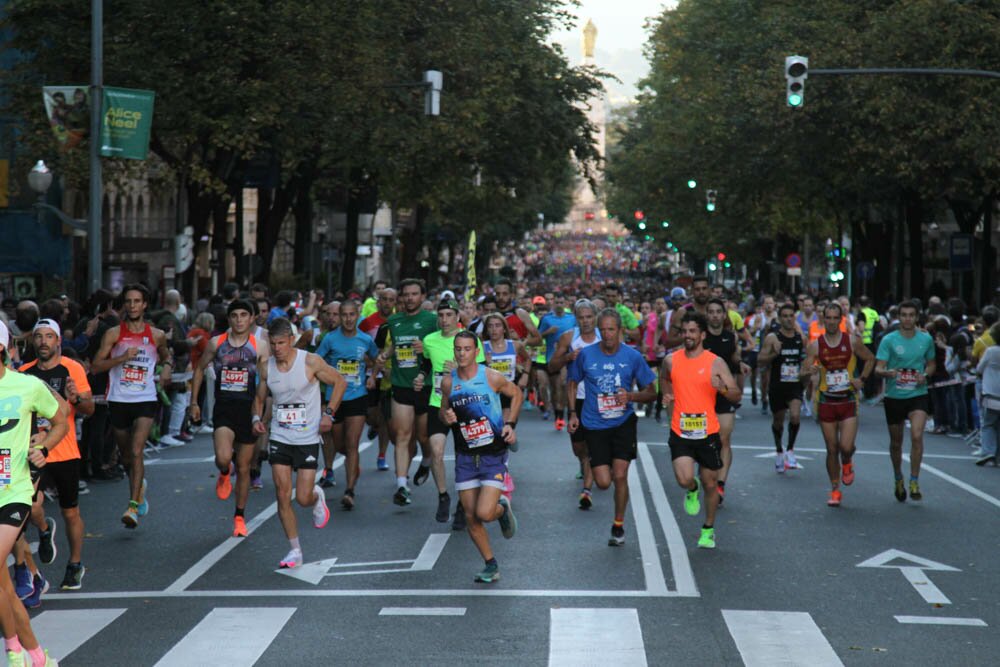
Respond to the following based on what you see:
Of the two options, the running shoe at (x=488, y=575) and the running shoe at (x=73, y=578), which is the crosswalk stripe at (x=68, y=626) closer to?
the running shoe at (x=73, y=578)

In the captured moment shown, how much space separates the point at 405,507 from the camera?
49.9 ft

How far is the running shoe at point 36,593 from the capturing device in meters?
10.5

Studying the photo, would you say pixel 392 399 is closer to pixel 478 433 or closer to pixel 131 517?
pixel 131 517

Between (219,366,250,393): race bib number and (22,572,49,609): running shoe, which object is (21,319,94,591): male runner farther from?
(219,366,250,393): race bib number

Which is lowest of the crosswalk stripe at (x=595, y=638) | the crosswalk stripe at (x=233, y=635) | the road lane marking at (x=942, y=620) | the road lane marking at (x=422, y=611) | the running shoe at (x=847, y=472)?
the crosswalk stripe at (x=233, y=635)

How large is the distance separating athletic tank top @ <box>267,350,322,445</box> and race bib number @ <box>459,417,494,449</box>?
127 cm

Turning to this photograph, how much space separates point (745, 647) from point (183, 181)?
25.2m

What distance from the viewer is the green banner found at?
23328mm

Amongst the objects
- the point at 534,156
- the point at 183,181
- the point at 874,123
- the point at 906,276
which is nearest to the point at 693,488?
the point at 183,181

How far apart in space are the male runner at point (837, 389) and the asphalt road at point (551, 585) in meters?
0.44

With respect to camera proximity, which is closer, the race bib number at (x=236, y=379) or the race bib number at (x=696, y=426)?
the race bib number at (x=696, y=426)

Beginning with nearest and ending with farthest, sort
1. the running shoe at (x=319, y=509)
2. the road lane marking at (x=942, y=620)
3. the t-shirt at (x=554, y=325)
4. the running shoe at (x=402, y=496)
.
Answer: the road lane marking at (x=942, y=620)
the running shoe at (x=319, y=509)
the running shoe at (x=402, y=496)
the t-shirt at (x=554, y=325)

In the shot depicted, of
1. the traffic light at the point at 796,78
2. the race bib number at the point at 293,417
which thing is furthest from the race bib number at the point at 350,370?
the traffic light at the point at 796,78

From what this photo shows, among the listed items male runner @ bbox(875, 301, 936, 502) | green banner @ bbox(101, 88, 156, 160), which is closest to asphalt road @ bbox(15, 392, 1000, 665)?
male runner @ bbox(875, 301, 936, 502)
